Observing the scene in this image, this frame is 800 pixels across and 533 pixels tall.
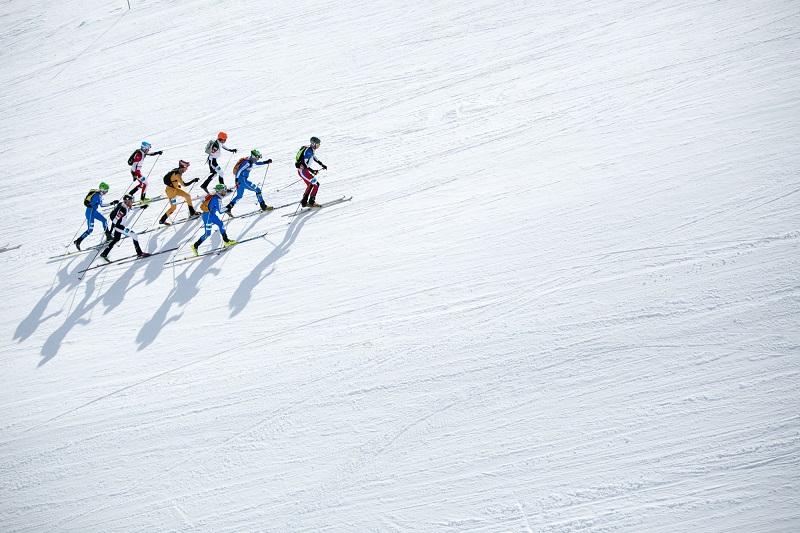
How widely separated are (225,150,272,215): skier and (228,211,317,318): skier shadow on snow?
84 cm

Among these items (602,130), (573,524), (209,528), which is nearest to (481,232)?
(602,130)

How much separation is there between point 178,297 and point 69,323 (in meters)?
1.72

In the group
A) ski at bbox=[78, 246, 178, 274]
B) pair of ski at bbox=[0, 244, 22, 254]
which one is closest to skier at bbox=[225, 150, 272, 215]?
ski at bbox=[78, 246, 178, 274]

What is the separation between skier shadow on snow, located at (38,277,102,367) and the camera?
8.39 m

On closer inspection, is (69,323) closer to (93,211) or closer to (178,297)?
(178,297)

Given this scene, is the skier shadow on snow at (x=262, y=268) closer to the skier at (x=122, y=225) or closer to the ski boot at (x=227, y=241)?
the ski boot at (x=227, y=241)

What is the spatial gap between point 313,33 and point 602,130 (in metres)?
9.06

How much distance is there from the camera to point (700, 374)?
638cm

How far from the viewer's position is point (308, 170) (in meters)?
9.77

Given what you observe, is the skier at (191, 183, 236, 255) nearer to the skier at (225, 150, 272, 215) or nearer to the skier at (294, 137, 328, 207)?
the skier at (225, 150, 272, 215)

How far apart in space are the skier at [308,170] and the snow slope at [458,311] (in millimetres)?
354

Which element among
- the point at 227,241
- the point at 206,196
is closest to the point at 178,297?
the point at 227,241

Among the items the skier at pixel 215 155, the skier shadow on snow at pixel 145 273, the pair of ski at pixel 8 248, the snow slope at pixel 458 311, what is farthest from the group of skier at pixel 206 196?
the pair of ski at pixel 8 248

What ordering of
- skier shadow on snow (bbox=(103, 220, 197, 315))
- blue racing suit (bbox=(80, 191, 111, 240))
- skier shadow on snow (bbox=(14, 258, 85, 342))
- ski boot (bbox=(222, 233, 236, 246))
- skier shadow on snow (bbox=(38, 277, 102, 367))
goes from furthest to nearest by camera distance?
blue racing suit (bbox=(80, 191, 111, 240))
ski boot (bbox=(222, 233, 236, 246))
skier shadow on snow (bbox=(103, 220, 197, 315))
skier shadow on snow (bbox=(14, 258, 85, 342))
skier shadow on snow (bbox=(38, 277, 102, 367))
